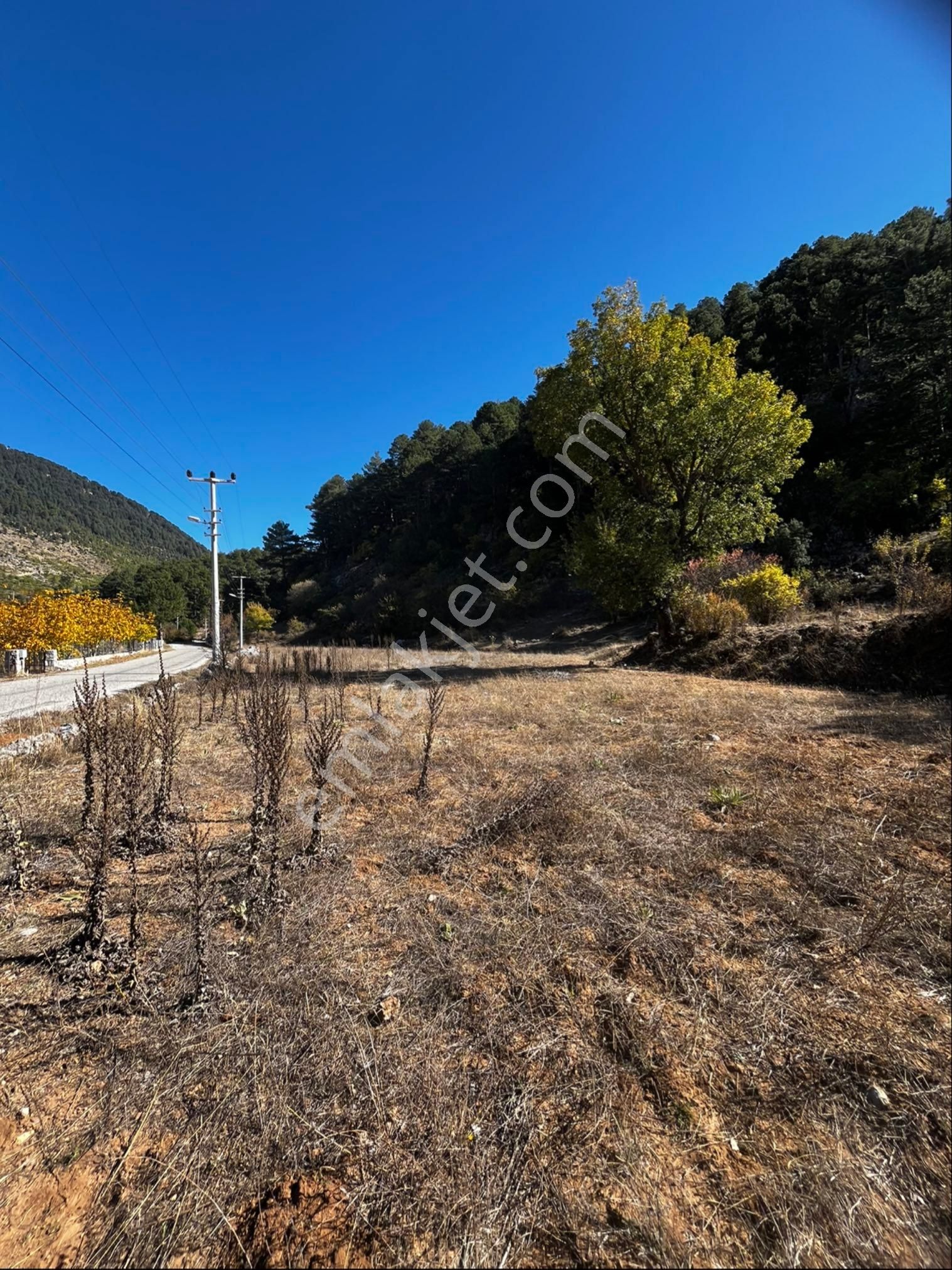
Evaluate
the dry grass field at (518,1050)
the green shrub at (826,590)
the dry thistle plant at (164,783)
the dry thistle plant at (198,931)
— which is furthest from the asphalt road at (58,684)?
the green shrub at (826,590)

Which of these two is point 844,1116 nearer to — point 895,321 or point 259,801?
point 259,801

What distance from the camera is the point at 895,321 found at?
1802cm

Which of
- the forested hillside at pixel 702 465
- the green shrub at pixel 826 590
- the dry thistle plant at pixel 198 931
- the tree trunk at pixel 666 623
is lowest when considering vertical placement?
the dry thistle plant at pixel 198 931

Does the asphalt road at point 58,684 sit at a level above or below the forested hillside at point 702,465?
below

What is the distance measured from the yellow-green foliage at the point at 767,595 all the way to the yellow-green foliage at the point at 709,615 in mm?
334

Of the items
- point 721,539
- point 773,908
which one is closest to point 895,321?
point 721,539

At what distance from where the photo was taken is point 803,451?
72.5 ft

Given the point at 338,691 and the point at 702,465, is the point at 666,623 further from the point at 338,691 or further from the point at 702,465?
the point at 338,691

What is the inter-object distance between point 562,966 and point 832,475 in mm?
22069

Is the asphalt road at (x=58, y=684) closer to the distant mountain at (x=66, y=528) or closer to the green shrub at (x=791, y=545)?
the green shrub at (x=791, y=545)

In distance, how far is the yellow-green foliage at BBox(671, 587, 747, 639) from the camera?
1034 centimetres

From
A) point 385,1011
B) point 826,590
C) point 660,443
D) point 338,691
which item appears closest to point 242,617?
point 338,691

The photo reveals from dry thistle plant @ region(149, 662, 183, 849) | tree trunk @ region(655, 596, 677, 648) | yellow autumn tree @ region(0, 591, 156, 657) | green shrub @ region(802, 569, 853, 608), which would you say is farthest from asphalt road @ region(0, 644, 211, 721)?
green shrub @ region(802, 569, 853, 608)

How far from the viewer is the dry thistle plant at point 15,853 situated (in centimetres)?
280
